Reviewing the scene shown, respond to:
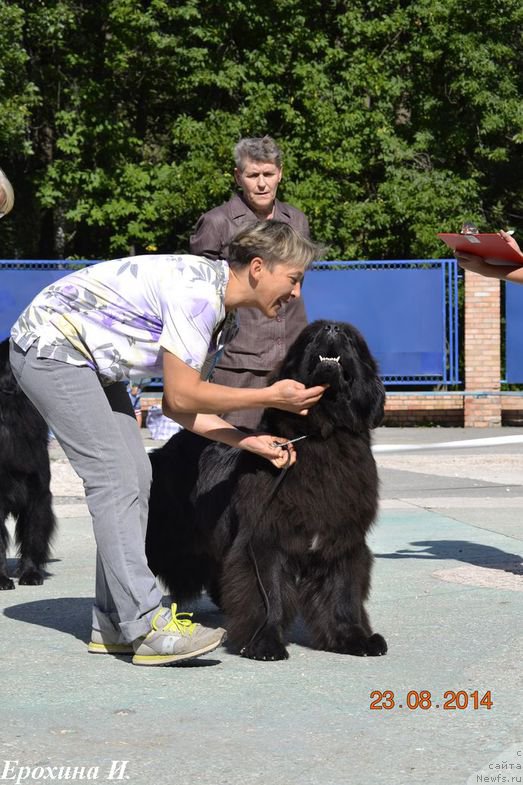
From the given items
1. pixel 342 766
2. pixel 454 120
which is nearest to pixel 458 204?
pixel 454 120

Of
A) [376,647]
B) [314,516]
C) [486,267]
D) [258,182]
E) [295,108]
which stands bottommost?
[376,647]

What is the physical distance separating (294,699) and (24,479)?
9.28 ft

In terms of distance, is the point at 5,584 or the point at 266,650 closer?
the point at 266,650

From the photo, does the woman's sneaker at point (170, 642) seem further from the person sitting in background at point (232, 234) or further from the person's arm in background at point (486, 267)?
the person's arm in background at point (486, 267)

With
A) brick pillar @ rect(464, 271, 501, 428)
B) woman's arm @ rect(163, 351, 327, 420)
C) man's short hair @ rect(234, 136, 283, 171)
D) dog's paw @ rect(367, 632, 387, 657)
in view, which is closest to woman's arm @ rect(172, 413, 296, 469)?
woman's arm @ rect(163, 351, 327, 420)

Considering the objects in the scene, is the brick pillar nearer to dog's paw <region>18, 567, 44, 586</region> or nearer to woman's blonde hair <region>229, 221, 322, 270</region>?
dog's paw <region>18, 567, 44, 586</region>

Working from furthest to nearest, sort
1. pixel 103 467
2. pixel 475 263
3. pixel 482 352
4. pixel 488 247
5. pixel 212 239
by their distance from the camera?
pixel 482 352, pixel 212 239, pixel 475 263, pixel 488 247, pixel 103 467

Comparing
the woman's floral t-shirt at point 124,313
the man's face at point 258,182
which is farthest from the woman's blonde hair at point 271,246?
the man's face at point 258,182

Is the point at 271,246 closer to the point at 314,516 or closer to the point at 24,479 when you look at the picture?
the point at 314,516

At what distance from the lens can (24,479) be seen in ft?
21.4

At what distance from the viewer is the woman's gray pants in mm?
4570

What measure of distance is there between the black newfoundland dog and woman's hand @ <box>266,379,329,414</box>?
108 millimetres

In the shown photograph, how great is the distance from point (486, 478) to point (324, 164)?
41.3 feet

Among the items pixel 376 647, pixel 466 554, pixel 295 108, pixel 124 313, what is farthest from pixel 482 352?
pixel 124 313
